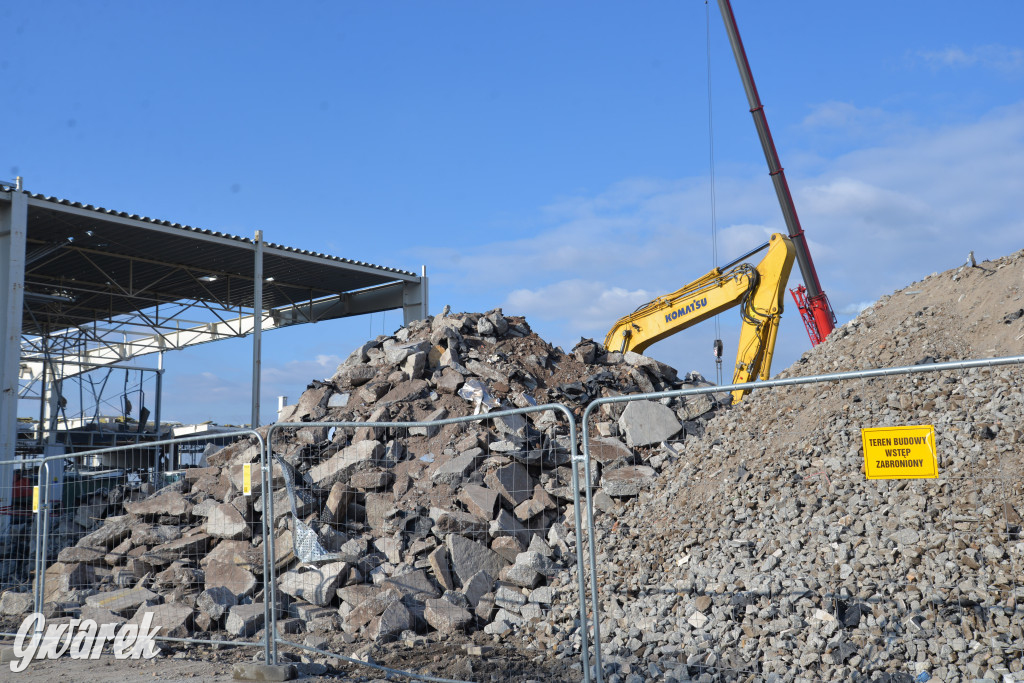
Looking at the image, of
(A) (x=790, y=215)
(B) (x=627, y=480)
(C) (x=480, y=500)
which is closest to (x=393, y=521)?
(C) (x=480, y=500)

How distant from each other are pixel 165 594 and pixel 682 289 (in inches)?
409

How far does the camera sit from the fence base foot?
22.4 feet

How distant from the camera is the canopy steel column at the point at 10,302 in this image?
16.3 metres

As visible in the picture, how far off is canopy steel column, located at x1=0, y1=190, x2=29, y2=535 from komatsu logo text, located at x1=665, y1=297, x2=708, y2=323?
13137 millimetres

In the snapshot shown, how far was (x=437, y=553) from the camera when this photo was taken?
8836mm

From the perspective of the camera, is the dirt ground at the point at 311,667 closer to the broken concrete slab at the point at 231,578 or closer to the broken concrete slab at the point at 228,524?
the broken concrete slab at the point at 231,578

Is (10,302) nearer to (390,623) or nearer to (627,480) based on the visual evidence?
(390,623)

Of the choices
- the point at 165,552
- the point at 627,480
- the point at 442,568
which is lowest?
the point at 442,568

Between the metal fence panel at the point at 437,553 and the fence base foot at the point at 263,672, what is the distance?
0.29 metres

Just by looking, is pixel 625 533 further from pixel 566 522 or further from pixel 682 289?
pixel 682 289

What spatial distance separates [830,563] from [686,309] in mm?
9482

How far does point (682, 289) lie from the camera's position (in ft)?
51.1

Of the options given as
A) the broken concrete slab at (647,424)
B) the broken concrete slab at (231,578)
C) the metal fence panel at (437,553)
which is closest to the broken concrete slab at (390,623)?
the metal fence panel at (437,553)

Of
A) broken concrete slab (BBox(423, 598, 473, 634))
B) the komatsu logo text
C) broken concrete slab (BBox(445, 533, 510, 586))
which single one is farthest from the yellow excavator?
broken concrete slab (BBox(423, 598, 473, 634))
